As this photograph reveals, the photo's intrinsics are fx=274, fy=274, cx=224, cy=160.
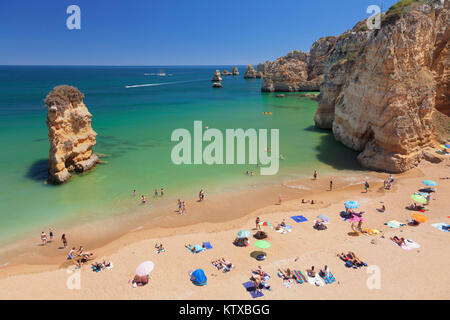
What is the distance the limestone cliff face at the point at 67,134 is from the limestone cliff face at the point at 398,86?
27.3 meters

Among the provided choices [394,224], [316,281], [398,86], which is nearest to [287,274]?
[316,281]

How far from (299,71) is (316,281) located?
307 ft

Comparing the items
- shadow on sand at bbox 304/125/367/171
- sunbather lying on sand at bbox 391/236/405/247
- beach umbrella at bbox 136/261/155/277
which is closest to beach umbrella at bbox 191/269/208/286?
beach umbrella at bbox 136/261/155/277

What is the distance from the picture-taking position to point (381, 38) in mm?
24297

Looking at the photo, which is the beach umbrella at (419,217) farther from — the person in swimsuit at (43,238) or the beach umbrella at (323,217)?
the person in swimsuit at (43,238)

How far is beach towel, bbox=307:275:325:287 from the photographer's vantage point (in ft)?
39.5

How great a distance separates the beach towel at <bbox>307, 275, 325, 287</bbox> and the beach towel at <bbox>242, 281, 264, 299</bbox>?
94.4 inches

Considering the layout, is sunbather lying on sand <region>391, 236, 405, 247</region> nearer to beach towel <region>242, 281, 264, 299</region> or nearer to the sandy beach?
the sandy beach

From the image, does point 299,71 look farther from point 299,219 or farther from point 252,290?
point 252,290

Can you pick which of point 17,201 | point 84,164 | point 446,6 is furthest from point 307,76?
point 17,201

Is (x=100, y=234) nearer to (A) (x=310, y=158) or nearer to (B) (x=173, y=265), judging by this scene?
(B) (x=173, y=265)

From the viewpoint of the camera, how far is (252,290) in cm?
1185

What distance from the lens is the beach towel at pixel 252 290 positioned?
11531 millimetres
